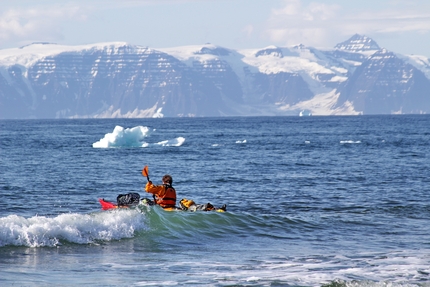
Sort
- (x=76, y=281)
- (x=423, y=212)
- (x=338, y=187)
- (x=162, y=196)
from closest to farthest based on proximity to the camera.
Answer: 1. (x=76, y=281)
2. (x=162, y=196)
3. (x=423, y=212)
4. (x=338, y=187)

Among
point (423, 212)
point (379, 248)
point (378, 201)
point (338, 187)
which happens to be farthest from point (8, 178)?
point (379, 248)

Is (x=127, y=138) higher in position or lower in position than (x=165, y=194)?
higher

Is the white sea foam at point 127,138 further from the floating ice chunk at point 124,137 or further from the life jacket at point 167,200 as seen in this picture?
the life jacket at point 167,200

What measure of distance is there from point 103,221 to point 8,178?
19.1 m

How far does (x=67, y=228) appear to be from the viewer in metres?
18.5

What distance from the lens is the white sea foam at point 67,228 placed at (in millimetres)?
17781

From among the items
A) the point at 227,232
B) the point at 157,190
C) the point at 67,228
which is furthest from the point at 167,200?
the point at 67,228

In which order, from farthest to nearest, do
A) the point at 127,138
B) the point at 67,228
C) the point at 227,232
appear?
the point at 127,138
the point at 227,232
the point at 67,228

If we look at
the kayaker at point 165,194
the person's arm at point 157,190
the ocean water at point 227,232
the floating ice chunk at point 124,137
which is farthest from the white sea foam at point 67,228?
the floating ice chunk at point 124,137

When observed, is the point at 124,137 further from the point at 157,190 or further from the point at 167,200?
the point at 157,190

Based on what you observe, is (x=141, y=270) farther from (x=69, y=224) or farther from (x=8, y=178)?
(x=8, y=178)

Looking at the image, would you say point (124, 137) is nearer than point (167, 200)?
No

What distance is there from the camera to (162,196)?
22484 mm

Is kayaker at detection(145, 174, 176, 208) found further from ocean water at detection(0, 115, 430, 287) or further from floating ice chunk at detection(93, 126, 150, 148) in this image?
floating ice chunk at detection(93, 126, 150, 148)
